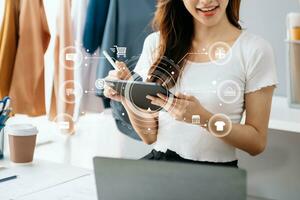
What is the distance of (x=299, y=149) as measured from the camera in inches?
35.6

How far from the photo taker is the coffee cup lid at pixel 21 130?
110 centimetres

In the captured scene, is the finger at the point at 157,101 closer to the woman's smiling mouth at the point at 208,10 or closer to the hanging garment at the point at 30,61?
the woman's smiling mouth at the point at 208,10

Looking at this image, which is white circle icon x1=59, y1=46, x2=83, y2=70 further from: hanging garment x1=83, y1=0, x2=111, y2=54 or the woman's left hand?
the woman's left hand

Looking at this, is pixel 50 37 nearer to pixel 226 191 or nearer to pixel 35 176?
pixel 35 176

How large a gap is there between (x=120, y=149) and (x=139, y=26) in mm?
266

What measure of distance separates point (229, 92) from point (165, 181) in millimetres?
228

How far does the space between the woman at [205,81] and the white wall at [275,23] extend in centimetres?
1

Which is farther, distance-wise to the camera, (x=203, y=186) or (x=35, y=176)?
(x=35, y=176)

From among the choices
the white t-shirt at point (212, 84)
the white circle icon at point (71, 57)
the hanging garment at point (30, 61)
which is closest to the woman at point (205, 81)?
the white t-shirt at point (212, 84)

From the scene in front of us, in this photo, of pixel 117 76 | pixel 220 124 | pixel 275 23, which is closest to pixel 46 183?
pixel 117 76

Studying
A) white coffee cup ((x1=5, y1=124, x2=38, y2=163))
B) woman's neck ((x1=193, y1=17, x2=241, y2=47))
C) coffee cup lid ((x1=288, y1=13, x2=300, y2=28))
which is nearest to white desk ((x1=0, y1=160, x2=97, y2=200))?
white coffee cup ((x1=5, y1=124, x2=38, y2=163))

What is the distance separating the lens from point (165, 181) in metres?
0.70

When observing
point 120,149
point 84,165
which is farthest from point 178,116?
point 84,165

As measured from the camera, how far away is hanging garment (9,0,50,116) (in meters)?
1.12
